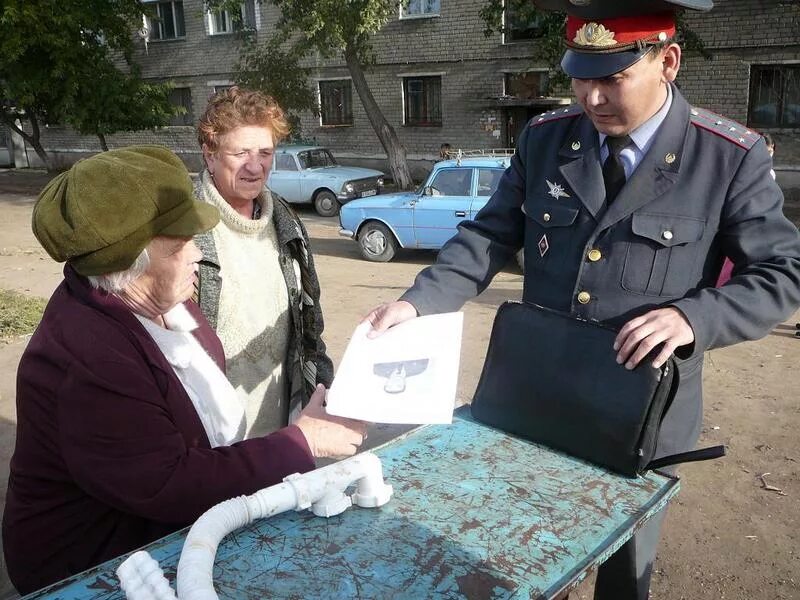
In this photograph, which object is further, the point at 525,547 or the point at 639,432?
the point at 639,432

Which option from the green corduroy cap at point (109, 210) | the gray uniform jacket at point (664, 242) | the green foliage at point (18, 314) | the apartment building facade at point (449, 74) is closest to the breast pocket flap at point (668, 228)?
the gray uniform jacket at point (664, 242)

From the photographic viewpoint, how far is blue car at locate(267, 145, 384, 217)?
46.9 feet

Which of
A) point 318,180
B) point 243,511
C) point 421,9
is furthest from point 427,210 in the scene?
point 421,9

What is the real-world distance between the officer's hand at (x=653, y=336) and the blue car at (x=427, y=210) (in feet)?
24.7

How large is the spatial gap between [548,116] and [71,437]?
1.67 metres

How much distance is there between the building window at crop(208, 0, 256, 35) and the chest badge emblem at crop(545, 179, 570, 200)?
21.2 m

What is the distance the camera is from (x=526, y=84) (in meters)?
18.0

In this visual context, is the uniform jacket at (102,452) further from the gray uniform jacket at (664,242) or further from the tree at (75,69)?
the tree at (75,69)

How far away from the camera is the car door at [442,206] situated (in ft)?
30.7

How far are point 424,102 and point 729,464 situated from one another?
17.0 metres

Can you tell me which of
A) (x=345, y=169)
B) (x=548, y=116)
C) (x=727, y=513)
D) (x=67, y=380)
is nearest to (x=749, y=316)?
(x=548, y=116)

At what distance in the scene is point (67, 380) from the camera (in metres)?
1.47

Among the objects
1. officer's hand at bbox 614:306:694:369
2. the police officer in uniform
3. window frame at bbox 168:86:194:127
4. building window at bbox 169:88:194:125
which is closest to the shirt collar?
the police officer in uniform

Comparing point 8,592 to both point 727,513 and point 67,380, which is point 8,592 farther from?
point 727,513
